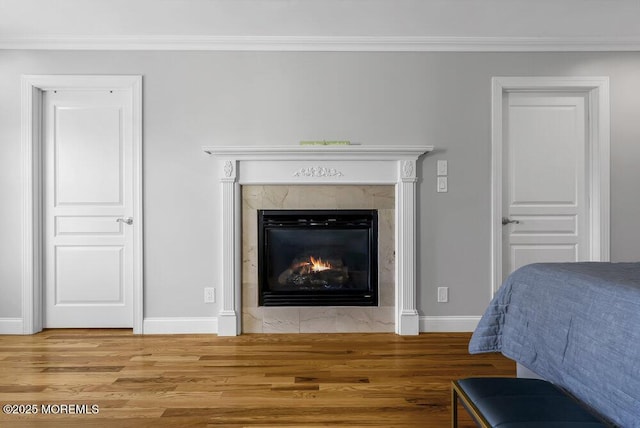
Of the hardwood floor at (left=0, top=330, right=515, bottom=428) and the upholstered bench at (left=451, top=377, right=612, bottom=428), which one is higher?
the upholstered bench at (left=451, top=377, right=612, bottom=428)

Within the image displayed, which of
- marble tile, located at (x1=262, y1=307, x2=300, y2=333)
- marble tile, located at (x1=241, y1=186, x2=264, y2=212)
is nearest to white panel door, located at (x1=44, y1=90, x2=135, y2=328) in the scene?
marble tile, located at (x1=241, y1=186, x2=264, y2=212)

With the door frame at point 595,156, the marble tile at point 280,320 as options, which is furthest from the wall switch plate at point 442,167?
the marble tile at point 280,320

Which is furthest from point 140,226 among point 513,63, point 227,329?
point 513,63

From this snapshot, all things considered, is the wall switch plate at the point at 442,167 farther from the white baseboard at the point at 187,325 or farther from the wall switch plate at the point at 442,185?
the white baseboard at the point at 187,325

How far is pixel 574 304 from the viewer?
152 centimetres

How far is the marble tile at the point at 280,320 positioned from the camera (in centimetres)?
353

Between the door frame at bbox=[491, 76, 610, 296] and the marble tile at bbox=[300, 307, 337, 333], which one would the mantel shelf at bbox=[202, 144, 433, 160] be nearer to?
the door frame at bbox=[491, 76, 610, 296]

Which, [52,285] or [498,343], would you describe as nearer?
[498,343]

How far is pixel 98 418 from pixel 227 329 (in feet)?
4.70

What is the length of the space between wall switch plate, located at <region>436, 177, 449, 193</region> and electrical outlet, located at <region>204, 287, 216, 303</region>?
6.58ft

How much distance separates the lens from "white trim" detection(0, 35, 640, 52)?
349cm

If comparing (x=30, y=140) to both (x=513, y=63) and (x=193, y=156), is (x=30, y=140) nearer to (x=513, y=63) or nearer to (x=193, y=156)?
(x=193, y=156)

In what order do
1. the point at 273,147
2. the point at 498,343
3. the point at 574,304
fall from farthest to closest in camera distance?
the point at 273,147, the point at 498,343, the point at 574,304

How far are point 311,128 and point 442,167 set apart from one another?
1.12 metres
